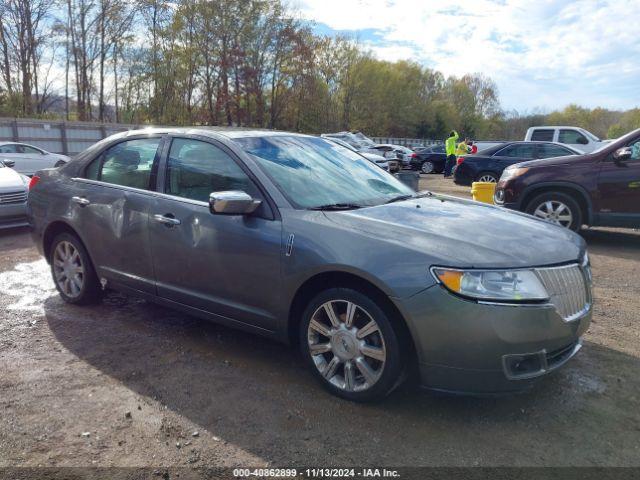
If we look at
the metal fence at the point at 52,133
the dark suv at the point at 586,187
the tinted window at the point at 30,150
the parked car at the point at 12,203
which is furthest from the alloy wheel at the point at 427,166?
the parked car at the point at 12,203

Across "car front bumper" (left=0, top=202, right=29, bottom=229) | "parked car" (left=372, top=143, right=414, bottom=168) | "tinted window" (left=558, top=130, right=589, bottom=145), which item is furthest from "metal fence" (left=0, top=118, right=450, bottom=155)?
"tinted window" (left=558, top=130, right=589, bottom=145)

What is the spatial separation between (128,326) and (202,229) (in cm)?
136

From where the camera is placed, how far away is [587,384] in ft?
11.1

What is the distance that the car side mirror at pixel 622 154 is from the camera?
727 centimetres

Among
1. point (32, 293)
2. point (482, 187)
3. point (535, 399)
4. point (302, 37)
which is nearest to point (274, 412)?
point (535, 399)

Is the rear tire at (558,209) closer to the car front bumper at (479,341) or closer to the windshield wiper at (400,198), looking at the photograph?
the windshield wiper at (400,198)

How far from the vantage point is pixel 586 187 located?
7.56 m

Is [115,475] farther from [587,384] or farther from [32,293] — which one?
[32,293]

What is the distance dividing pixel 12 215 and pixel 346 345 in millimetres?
7465

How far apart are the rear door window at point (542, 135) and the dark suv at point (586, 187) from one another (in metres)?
10.6

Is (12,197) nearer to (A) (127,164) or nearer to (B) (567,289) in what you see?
(A) (127,164)

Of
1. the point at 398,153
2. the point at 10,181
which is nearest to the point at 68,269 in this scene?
the point at 10,181

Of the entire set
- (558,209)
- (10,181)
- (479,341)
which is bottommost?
(479,341)

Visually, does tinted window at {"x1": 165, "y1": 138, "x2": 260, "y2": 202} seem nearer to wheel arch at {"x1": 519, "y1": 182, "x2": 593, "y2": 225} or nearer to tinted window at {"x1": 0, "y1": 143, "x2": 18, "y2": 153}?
wheel arch at {"x1": 519, "y1": 182, "x2": 593, "y2": 225}
